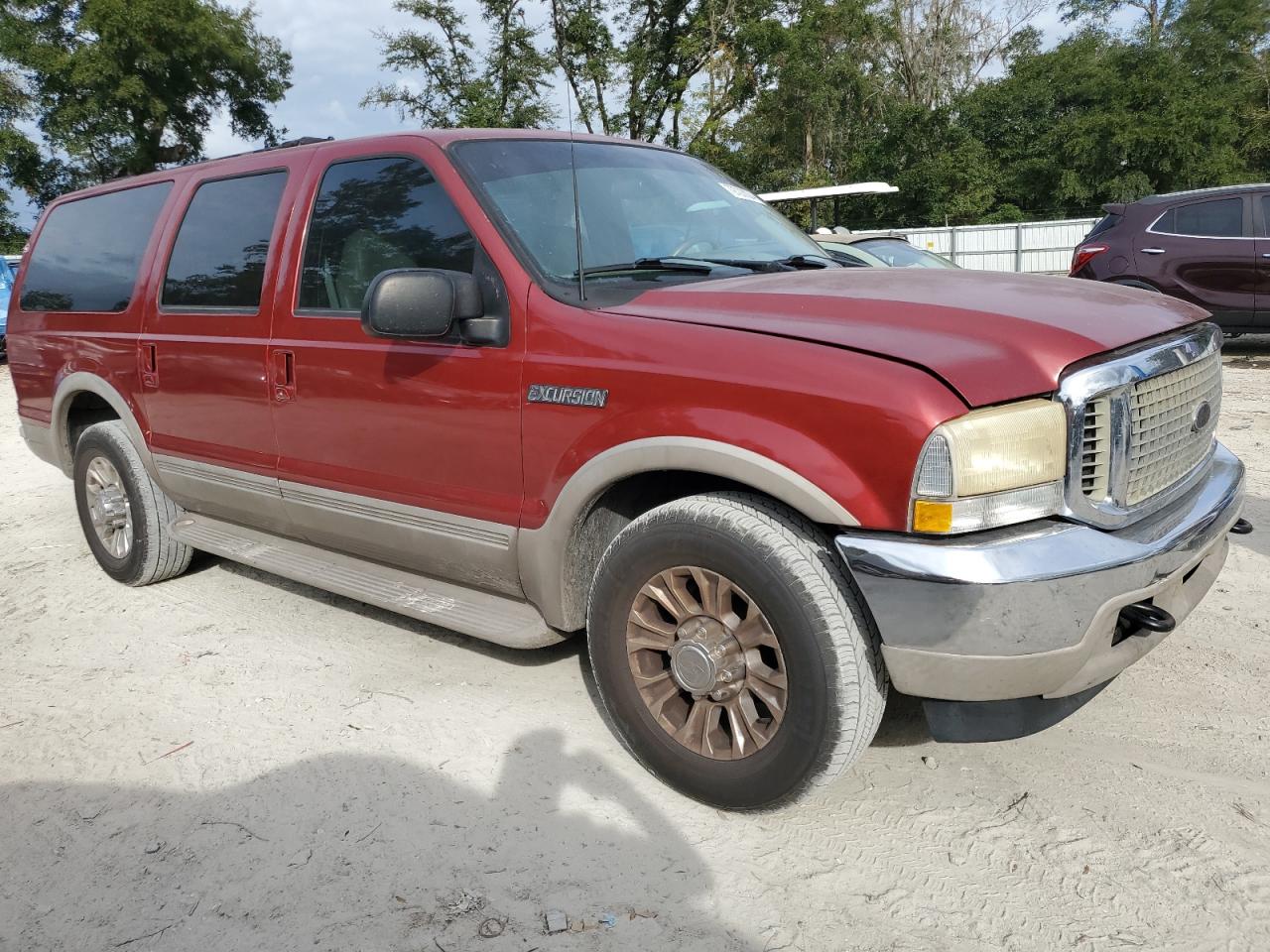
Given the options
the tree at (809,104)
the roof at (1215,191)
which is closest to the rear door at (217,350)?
the roof at (1215,191)

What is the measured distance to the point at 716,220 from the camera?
3.65 m

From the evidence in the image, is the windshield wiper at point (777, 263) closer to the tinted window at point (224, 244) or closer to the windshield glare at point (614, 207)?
the windshield glare at point (614, 207)

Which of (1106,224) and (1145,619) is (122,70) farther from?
(1145,619)

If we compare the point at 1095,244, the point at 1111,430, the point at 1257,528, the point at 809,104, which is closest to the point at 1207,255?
the point at 1095,244

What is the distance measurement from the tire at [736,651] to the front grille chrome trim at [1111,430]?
1.97 ft

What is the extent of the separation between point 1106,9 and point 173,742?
48610mm

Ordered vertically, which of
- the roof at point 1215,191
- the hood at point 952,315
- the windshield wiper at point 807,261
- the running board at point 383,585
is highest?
the roof at point 1215,191

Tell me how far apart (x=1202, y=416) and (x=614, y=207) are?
1984 mm

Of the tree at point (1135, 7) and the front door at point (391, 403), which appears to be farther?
the tree at point (1135, 7)

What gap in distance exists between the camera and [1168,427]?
2.62m

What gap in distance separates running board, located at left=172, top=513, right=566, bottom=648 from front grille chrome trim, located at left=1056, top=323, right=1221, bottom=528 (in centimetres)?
164

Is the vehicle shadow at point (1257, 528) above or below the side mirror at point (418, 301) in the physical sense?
below

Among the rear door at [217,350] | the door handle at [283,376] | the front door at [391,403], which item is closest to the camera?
the front door at [391,403]

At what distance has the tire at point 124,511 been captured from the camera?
4.66 m
